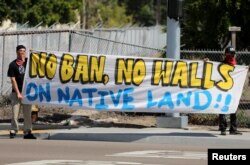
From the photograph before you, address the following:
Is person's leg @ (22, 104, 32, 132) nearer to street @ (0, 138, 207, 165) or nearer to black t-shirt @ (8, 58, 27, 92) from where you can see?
street @ (0, 138, 207, 165)

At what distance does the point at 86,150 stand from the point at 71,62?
10.7 feet

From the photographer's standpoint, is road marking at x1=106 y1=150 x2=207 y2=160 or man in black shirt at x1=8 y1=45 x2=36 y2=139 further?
man in black shirt at x1=8 y1=45 x2=36 y2=139

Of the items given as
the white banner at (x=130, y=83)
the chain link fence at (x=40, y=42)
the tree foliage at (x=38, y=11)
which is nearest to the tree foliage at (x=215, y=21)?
the chain link fence at (x=40, y=42)

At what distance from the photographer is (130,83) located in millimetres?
16406

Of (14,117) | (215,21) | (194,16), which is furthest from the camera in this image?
(194,16)

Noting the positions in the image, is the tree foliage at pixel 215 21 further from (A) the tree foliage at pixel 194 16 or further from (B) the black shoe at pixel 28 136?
(B) the black shoe at pixel 28 136

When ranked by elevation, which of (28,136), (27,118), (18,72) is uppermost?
(18,72)

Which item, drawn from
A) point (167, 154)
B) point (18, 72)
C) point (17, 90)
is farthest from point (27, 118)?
point (167, 154)

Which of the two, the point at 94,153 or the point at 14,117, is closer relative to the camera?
the point at 94,153

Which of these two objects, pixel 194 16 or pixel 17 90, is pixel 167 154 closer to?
pixel 17 90

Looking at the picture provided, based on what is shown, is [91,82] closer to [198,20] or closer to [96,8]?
[198,20]

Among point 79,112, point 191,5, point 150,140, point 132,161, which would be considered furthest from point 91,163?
point 191,5

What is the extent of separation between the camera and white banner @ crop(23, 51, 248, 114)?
52.7 ft

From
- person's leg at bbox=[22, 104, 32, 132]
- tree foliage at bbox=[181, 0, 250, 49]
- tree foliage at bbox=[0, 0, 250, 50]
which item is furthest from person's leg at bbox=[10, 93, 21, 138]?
tree foliage at bbox=[181, 0, 250, 49]
